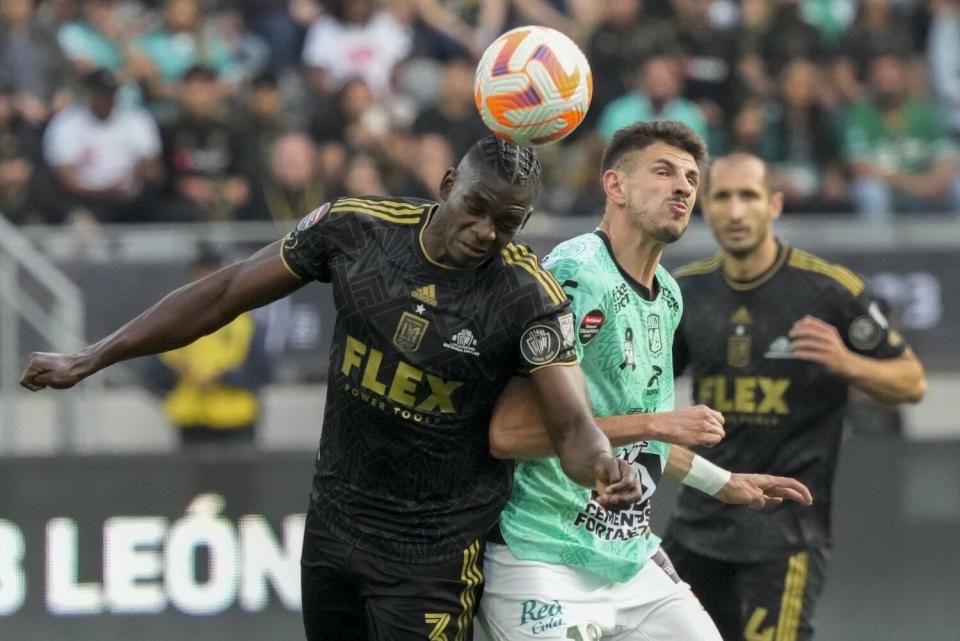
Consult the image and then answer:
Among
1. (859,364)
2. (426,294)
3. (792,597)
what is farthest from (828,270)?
(426,294)

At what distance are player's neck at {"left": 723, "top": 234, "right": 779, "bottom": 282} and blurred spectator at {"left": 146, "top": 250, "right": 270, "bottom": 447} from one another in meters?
3.98

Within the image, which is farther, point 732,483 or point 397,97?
point 397,97

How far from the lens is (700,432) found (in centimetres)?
505

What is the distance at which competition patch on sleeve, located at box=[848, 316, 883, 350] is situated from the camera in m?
7.24

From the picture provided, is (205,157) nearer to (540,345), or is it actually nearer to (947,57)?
(947,57)

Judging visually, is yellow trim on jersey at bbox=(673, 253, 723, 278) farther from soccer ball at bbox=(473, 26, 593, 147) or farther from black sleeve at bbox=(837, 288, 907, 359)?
soccer ball at bbox=(473, 26, 593, 147)

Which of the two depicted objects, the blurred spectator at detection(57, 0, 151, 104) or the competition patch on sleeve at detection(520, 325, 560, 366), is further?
the blurred spectator at detection(57, 0, 151, 104)

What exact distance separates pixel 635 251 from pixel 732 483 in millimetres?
880

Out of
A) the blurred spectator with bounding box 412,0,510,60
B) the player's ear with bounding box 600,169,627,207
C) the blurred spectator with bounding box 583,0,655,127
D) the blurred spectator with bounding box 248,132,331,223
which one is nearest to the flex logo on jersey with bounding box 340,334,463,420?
the player's ear with bounding box 600,169,627,207

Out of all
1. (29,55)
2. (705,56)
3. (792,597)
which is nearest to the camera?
(792,597)

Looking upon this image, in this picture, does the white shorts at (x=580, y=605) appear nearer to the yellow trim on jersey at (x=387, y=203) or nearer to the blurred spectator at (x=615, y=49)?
the yellow trim on jersey at (x=387, y=203)

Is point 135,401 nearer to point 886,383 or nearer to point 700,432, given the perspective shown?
point 886,383

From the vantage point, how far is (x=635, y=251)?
5.82 meters

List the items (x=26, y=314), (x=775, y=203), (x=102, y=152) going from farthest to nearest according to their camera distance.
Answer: (x=102, y=152) < (x=26, y=314) < (x=775, y=203)
